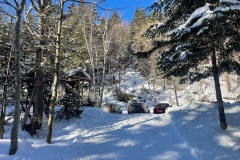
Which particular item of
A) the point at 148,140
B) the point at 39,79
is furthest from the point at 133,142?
the point at 39,79

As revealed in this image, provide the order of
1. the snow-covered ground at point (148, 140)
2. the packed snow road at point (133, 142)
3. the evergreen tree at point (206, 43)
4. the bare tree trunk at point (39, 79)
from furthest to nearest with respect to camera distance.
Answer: the bare tree trunk at point (39, 79)
the packed snow road at point (133, 142)
the snow-covered ground at point (148, 140)
the evergreen tree at point (206, 43)

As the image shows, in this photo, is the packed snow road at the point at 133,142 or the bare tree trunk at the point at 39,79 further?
the bare tree trunk at the point at 39,79

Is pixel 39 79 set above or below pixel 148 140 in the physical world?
above

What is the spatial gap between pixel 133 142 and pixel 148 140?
2.41ft

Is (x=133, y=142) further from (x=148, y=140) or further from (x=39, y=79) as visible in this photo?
(x=39, y=79)

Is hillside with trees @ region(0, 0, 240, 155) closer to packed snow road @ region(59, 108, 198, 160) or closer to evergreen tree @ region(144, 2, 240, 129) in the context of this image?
evergreen tree @ region(144, 2, 240, 129)

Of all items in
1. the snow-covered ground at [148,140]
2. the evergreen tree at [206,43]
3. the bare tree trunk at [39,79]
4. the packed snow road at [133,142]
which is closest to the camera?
the evergreen tree at [206,43]

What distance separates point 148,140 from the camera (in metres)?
11.9

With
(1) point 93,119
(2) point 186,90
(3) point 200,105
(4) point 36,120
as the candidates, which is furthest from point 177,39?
(2) point 186,90

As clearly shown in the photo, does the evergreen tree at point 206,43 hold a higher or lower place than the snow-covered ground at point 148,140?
higher

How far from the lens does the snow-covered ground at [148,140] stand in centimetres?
959

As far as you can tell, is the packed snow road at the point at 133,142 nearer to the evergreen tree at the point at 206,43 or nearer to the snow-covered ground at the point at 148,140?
the snow-covered ground at the point at 148,140

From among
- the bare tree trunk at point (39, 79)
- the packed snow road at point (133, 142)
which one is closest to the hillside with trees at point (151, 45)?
the bare tree trunk at point (39, 79)

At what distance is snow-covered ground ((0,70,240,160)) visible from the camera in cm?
959
